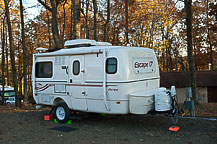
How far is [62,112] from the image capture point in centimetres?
880

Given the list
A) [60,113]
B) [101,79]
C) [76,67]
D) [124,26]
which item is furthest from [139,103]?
[124,26]

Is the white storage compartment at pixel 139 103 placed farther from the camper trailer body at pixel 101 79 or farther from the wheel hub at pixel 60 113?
the wheel hub at pixel 60 113

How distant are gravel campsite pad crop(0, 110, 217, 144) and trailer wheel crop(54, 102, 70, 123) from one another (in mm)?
275

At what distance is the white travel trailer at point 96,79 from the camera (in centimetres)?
710

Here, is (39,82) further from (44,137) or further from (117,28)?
(117,28)

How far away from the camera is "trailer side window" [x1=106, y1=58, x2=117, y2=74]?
7.28 meters

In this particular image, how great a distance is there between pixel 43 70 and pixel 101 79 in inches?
123

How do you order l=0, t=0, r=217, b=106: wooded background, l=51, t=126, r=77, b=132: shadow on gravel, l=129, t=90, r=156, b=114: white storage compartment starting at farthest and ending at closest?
l=0, t=0, r=217, b=106: wooded background < l=51, t=126, r=77, b=132: shadow on gravel < l=129, t=90, r=156, b=114: white storage compartment

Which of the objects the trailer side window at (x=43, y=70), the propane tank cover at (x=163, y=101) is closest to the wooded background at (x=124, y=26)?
the trailer side window at (x=43, y=70)

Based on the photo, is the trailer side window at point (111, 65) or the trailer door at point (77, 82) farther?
the trailer door at point (77, 82)

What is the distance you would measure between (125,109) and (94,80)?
Answer: 1.49 meters

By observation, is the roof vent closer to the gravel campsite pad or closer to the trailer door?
the trailer door

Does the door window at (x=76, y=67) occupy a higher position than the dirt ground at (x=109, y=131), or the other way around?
the door window at (x=76, y=67)

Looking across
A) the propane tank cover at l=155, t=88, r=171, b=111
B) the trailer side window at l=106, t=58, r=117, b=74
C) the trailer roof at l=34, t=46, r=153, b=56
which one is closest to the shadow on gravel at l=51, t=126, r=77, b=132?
the trailer side window at l=106, t=58, r=117, b=74
